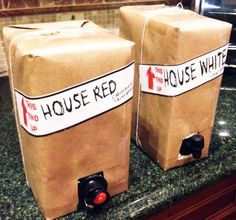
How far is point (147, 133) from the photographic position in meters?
0.71

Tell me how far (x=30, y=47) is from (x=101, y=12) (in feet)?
2.28

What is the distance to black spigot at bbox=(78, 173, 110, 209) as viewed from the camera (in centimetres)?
54

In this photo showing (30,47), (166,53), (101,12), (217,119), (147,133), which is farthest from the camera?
(101,12)

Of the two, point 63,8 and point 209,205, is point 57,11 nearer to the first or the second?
point 63,8

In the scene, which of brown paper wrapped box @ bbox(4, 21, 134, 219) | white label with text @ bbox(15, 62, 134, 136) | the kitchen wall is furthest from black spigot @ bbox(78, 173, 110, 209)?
the kitchen wall

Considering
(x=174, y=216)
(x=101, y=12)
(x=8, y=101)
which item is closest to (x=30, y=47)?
(x=174, y=216)

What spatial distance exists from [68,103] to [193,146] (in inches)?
12.1

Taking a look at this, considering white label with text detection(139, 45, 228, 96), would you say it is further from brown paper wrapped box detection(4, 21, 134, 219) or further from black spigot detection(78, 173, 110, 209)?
black spigot detection(78, 173, 110, 209)

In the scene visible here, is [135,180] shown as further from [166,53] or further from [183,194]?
[166,53]

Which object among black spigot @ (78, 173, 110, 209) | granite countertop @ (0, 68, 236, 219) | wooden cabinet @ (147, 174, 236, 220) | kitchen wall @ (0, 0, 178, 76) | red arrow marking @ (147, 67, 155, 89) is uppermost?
kitchen wall @ (0, 0, 178, 76)

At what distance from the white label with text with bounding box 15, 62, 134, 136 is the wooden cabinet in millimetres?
269

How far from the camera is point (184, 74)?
59cm

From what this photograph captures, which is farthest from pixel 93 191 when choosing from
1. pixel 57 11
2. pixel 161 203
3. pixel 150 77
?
pixel 57 11

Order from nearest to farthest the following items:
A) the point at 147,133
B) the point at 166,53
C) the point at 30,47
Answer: the point at 30,47, the point at 166,53, the point at 147,133
